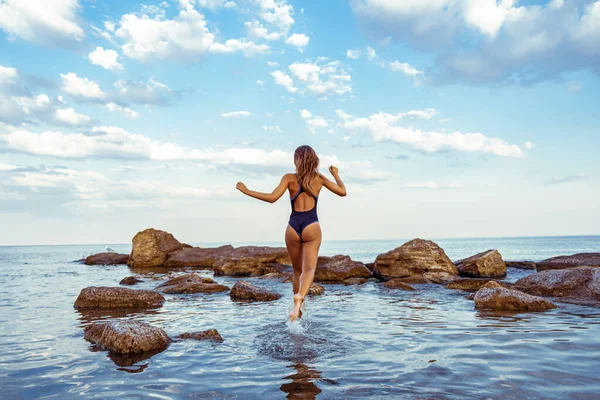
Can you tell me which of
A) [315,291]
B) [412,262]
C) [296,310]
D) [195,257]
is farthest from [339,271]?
[195,257]

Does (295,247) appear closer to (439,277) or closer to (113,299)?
(113,299)

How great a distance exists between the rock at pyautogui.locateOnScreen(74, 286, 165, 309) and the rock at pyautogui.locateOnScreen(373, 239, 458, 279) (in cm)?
1130

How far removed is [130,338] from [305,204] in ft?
12.5

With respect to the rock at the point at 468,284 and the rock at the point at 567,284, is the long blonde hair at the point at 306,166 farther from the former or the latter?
the rock at the point at 468,284

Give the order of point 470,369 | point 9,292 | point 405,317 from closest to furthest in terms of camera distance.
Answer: point 470,369, point 405,317, point 9,292

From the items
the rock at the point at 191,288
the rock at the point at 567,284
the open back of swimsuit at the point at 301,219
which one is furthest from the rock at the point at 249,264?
the open back of swimsuit at the point at 301,219

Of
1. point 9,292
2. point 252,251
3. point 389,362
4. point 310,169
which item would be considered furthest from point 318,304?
point 252,251

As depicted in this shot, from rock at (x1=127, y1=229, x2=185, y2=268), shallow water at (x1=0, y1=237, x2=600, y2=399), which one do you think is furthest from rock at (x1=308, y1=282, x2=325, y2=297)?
rock at (x1=127, y1=229, x2=185, y2=268)

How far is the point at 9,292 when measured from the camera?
16016 mm

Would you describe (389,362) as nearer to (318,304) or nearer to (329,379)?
(329,379)

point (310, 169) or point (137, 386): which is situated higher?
point (310, 169)

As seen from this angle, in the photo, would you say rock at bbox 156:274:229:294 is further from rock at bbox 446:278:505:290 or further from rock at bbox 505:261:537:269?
rock at bbox 505:261:537:269

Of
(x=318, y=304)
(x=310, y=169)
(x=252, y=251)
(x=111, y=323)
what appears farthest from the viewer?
(x=252, y=251)

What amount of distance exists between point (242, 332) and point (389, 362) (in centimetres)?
331
